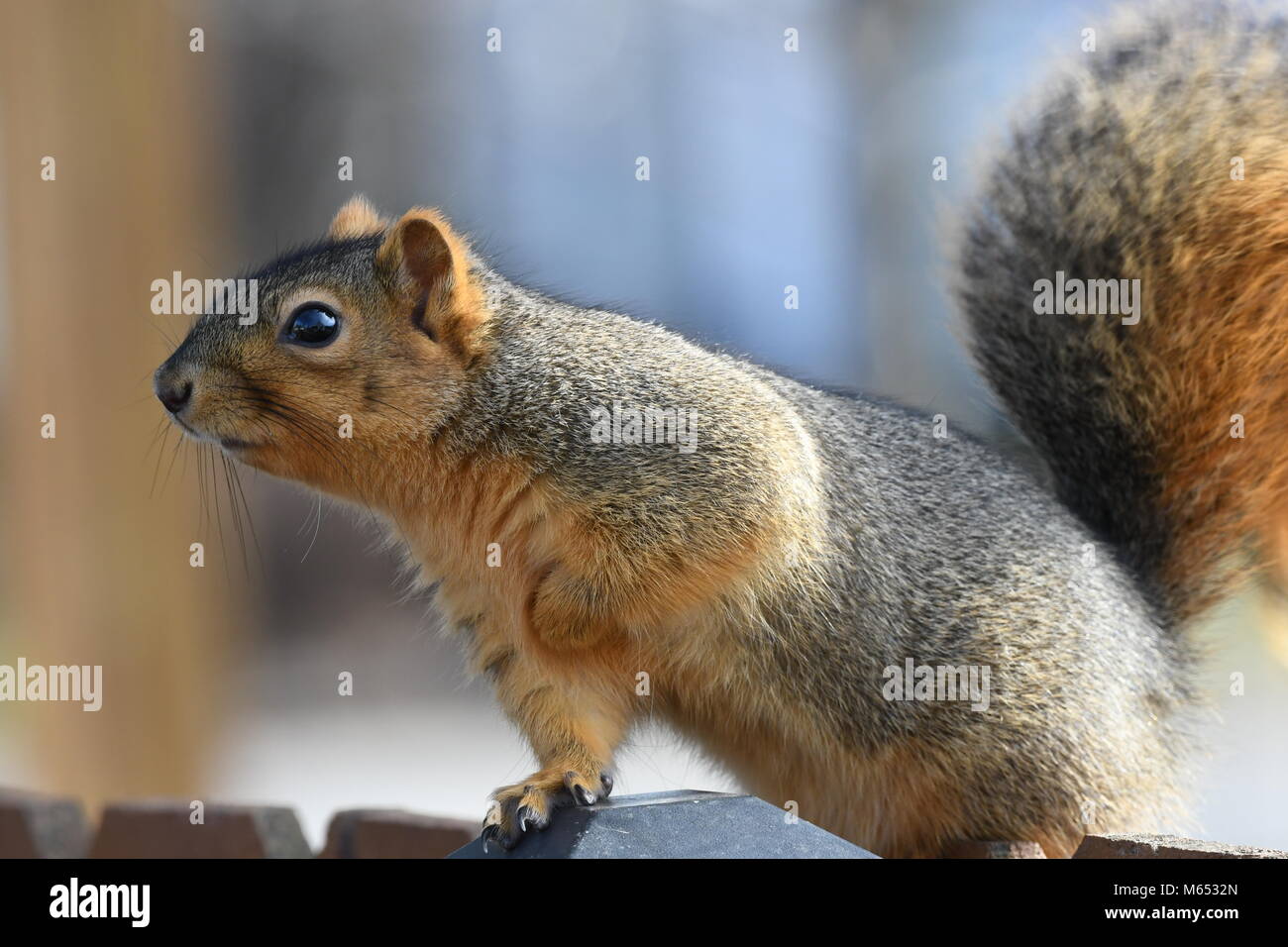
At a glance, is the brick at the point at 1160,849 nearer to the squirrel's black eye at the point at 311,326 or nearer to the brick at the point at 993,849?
the brick at the point at 993,849

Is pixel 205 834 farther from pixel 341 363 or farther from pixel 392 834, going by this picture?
pixel 341 363

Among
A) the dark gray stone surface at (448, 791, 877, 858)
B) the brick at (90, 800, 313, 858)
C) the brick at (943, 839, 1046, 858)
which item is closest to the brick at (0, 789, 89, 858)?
the brick at (90, 800, 313, 858)

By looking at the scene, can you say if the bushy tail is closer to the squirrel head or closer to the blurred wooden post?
the squirrel head

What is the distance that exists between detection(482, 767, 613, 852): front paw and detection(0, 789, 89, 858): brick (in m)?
0.92

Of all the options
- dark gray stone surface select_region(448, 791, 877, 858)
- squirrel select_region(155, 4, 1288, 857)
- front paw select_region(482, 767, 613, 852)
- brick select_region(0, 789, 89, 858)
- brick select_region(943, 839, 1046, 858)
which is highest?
squirrel select_region(155, 4, 1288, 857)

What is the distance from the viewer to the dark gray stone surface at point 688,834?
114 cm

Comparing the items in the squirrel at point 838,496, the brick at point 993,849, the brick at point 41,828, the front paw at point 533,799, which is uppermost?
the squirrel at point 838,496

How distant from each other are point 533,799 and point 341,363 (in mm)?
576

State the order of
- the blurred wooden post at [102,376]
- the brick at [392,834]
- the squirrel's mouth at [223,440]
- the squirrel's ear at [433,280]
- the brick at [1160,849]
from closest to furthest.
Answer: the brick at [1160,849] → the squirrel's mouth at [223,440] → the squirrel's ear at [433,280] → the brick at [392,834] → the blurred wooden post at [102,376]

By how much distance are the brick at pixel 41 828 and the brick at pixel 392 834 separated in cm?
38

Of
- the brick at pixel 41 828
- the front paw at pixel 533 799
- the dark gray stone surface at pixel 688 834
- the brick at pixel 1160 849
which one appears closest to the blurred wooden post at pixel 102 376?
the brick at pixel 41 828

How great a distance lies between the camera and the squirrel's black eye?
5.14ft

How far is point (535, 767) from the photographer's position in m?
1.57
